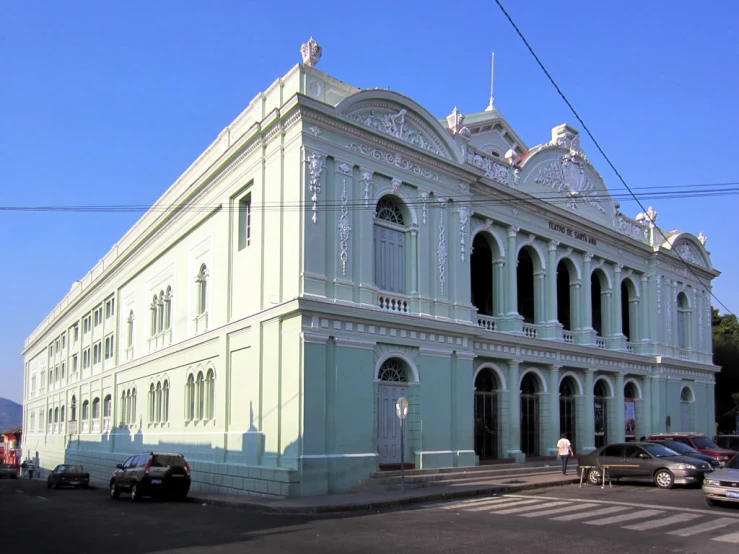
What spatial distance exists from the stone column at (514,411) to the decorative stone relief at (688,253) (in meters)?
15.3

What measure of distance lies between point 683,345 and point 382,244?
→ 76.1ft

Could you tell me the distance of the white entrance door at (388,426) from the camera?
22.8 metres

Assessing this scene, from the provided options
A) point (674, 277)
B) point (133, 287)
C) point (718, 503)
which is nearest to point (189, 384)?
point (133, 287)

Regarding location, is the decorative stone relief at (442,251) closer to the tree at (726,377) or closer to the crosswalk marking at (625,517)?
the crosswalk marking at (625,517)

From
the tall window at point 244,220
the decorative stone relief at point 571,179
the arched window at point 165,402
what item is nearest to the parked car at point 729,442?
the decorative stone relief at point 571,179

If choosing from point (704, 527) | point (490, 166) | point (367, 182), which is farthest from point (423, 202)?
point (704, 527)

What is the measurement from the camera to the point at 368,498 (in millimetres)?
19031

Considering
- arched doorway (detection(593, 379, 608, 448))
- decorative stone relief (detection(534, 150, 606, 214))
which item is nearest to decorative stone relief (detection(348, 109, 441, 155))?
decorative stone relief (detection(534, 150, 606, 214))

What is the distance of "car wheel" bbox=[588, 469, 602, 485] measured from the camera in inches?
918

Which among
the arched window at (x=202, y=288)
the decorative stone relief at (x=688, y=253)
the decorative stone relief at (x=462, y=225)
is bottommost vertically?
the arched window at (x=202, y=288)

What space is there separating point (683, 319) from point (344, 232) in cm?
2533

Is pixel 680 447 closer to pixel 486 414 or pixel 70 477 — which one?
pixel 486 414

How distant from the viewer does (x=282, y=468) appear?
2069 centimetres

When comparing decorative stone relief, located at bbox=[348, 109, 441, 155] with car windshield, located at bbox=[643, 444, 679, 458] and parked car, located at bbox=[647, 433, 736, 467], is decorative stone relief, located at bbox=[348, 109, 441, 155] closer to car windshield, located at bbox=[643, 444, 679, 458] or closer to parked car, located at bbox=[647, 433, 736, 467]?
car windshield, located at bbox=[643, 444, 679, 458]
